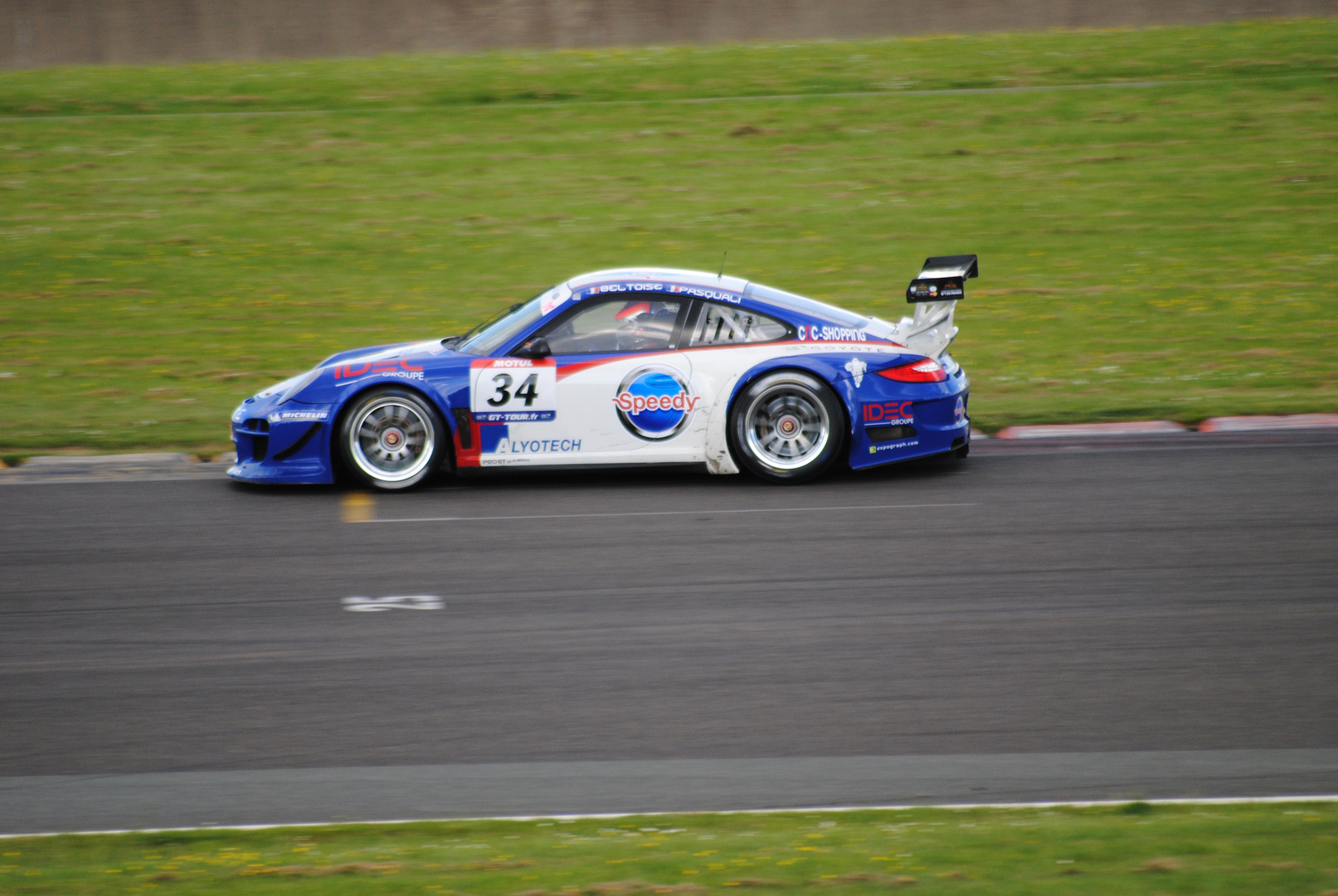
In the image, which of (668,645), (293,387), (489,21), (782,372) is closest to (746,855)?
(668,645)

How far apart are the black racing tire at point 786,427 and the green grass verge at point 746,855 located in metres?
4.58

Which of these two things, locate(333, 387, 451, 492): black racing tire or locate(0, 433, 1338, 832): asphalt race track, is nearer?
locate(0, 433, 1338, 832): asphalt race track

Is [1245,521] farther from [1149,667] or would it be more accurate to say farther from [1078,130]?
[1078,130]

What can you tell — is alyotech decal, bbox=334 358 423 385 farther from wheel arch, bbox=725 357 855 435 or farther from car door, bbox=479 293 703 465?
wheel arch, bbox=725 357 855 435

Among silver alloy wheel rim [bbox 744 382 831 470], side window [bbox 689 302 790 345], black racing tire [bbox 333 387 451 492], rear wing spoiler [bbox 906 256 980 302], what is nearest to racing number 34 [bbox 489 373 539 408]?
black racing tire [bbox 333 387 451 492]

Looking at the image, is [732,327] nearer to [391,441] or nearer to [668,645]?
[391,441]

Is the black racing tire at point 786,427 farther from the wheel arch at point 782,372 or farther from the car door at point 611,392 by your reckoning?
the car door at point 611,392

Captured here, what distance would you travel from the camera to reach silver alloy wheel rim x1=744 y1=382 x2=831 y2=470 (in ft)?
28.8

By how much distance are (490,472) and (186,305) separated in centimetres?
673

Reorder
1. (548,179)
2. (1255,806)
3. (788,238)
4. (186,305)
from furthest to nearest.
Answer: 1. (548,179)
2. (788,238)
3. (186,305)
4. (1255,806)

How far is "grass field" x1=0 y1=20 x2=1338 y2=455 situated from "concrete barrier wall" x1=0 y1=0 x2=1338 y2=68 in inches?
41.9

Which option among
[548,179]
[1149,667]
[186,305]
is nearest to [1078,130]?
[548,179]

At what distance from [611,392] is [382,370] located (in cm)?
147

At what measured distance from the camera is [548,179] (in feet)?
60.8
